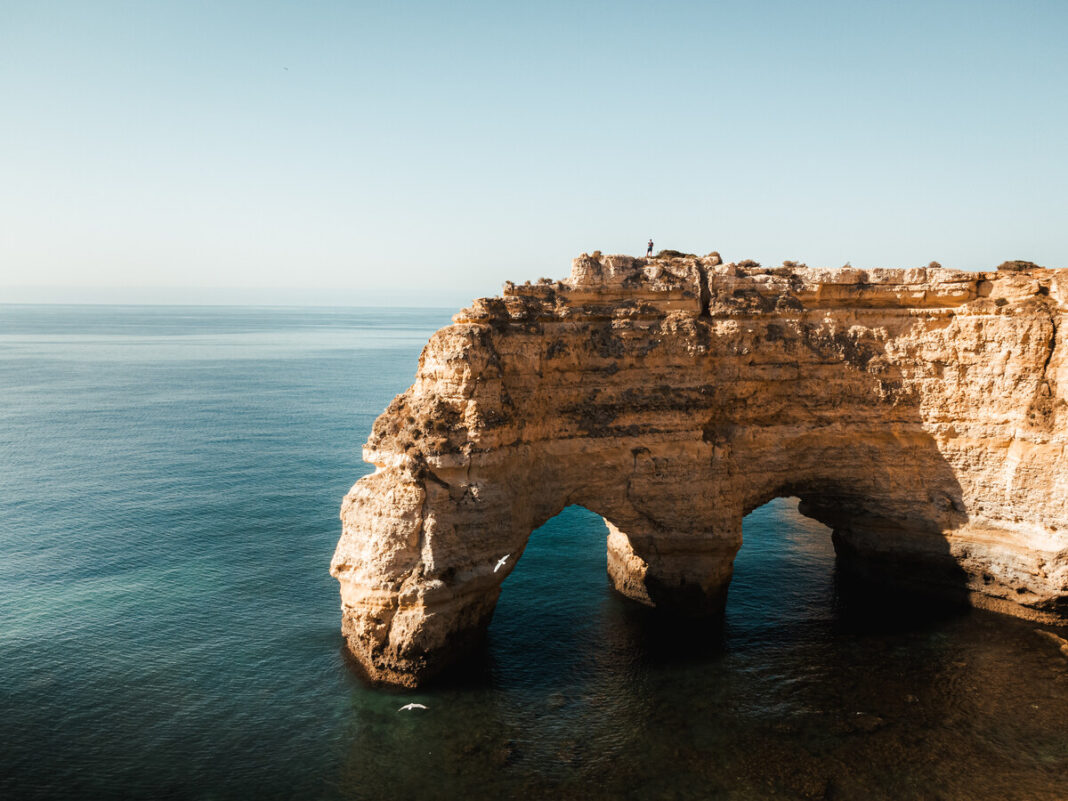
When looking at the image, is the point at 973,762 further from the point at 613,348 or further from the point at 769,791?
the point at 613,348

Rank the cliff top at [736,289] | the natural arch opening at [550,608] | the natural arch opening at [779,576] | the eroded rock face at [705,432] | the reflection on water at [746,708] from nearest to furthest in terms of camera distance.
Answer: the reflection on water at [746,708] → the eroded rock face at [705,432] → the natural arch opening at [550,608] → the cliff top at [736,289] → the natural arch opening at [779,576]

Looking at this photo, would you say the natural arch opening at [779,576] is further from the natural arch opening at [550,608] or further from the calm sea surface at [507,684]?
the natural arch opening at [550,608]

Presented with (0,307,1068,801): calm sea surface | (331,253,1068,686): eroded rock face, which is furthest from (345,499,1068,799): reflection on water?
(331,253,1068,686): eroded rock face

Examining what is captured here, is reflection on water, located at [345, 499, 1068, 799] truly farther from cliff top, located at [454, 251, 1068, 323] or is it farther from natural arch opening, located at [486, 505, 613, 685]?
cliff top, located at [454, 251, 1068, 323]

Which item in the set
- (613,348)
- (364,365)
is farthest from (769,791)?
(364,365)

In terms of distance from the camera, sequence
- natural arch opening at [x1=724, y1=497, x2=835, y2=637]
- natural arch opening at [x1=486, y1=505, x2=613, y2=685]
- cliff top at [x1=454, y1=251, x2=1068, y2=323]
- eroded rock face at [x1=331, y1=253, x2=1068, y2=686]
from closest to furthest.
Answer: eroded rock face at [x1=331, y1=253, x2=1068, y2=686] → natural arch opening at [x1=486, y1=505, x2=613, y2=685] → cliff top at [x1=454, y1=251, x2=1068, y2=323] → natural arch opening at [x1=724, y1=497, x2=835, y2=637]

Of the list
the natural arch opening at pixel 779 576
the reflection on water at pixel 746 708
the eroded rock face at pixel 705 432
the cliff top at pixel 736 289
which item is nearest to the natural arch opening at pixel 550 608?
the reflection on water at pixel 746 708
